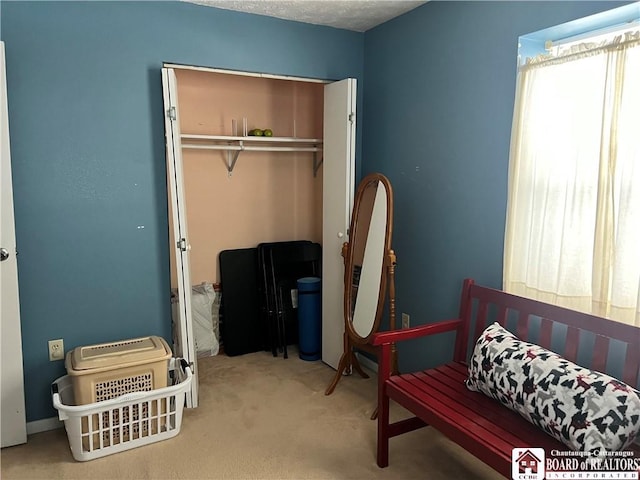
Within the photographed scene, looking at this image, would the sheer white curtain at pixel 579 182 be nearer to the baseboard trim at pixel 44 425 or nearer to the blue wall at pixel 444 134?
the blue wall at pixel 444 134

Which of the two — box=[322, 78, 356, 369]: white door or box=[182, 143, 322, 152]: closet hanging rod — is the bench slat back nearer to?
box=[322, 78, 356, 369]: white door

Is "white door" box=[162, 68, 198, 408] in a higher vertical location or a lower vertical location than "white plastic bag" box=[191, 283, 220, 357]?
higher

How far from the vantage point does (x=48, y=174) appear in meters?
2.58

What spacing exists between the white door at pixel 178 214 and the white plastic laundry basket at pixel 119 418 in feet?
0.66

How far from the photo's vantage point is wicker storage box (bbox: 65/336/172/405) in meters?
2.40

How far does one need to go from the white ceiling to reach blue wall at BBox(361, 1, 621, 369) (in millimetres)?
107

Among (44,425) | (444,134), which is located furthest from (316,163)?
(44,425)

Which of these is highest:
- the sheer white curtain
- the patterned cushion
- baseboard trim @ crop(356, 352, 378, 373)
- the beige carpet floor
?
the sheer white curtain

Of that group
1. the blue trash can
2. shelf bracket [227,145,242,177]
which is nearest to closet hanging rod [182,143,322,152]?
shelf bracket [227,145,242,177]

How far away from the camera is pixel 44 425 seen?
8.83ft

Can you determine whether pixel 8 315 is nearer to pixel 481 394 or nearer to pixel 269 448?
pixel 269 448

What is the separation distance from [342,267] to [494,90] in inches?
57.1

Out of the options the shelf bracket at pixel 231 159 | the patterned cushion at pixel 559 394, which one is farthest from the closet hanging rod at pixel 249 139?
the patterned cushion at pixel 559 394

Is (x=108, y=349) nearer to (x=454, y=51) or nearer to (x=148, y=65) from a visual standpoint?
(x=148, y=65)
